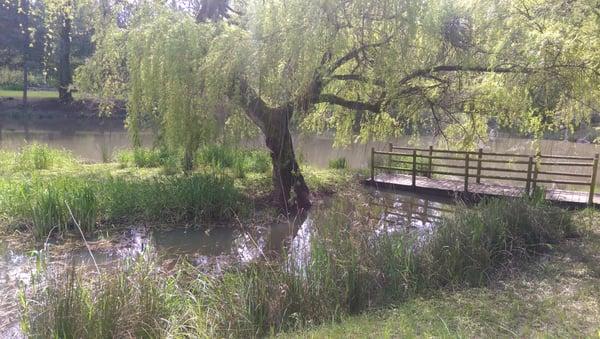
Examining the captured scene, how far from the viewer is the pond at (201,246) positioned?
584 cm

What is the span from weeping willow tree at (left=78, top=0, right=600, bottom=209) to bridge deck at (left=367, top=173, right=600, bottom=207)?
6.84 ft

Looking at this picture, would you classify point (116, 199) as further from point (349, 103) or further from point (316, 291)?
point (316, 291)

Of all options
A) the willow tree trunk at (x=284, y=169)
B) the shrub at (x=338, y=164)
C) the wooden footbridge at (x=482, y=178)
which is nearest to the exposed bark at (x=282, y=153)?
the willow tree trunk at (x=284, y=169)

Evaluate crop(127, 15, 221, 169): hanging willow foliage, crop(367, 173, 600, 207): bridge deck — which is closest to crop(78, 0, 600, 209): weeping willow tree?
crop(127, 15, 221, 169): hanging willow foliage

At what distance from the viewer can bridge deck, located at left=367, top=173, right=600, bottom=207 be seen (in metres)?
10.4

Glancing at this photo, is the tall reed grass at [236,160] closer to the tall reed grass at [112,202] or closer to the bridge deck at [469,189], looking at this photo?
the tall reed grass at [112,202]

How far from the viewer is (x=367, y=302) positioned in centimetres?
479

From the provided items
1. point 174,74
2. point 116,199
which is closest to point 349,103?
point 174,74

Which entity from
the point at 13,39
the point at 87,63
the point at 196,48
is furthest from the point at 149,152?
the point at 13,39

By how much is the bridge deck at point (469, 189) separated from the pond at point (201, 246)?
2051mm

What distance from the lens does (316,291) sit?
468cm

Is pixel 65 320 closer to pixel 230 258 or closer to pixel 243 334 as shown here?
pixel 243 334

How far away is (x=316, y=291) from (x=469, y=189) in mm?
8264

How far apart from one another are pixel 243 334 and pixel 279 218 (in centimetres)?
522
